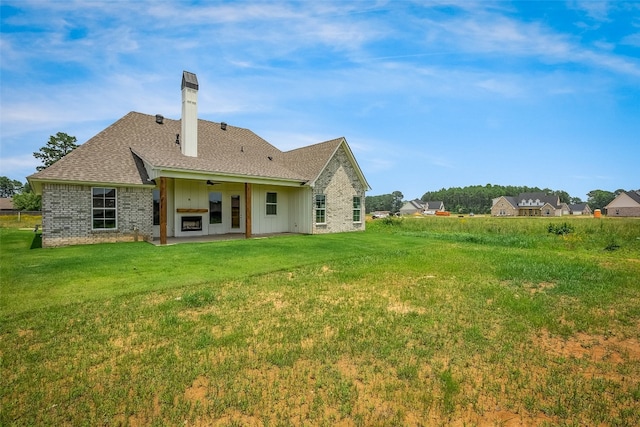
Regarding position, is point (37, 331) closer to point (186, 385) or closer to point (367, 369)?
point (186, 385)

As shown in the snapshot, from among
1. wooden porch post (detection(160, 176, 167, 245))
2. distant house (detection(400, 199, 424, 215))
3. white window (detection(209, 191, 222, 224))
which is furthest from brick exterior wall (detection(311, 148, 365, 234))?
distant house (detection(400, 199, 424, 215))

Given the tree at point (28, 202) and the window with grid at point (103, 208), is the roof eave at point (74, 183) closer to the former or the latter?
the window with grid at point (103, 208)

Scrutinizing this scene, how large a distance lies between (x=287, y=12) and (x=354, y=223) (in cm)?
1369

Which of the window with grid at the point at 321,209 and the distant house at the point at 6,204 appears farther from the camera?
the distant house at the point at 6,204

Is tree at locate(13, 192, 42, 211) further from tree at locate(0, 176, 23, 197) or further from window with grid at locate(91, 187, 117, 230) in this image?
tree at locate(0, 176, 23, 197)

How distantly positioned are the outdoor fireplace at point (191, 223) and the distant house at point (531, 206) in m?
92.0

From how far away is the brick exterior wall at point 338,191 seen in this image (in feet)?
64.5

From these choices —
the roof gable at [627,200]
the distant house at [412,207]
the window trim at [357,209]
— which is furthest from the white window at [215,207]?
the distant house at [412,207]

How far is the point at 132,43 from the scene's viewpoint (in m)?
12.1

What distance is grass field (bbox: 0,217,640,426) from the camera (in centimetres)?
298

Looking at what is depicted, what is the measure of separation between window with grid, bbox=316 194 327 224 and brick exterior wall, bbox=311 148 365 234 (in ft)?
0.56

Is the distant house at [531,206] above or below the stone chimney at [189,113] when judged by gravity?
below

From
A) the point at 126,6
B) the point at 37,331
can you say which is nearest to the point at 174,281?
the point at 37,331

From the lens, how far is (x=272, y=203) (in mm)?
19797
